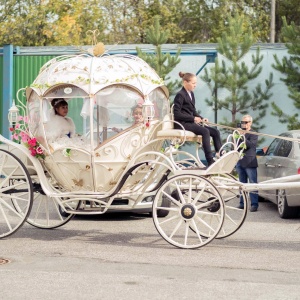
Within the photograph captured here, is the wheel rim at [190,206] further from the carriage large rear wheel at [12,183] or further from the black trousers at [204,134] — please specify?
the carriage large rear wheel at [12,183]

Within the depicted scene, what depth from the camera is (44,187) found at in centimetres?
1114

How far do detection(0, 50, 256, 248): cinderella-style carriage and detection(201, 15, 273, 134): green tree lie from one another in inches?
498

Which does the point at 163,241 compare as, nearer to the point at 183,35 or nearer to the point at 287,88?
the point at 287,88

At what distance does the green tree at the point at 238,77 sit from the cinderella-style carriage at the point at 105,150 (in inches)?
498

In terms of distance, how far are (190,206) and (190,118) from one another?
46.3 inches

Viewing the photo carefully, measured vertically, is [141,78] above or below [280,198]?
above

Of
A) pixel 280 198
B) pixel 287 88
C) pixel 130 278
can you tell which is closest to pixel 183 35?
pixel 287 88

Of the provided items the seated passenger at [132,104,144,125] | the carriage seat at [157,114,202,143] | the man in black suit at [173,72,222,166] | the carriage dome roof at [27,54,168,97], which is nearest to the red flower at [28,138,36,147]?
the carriage dome roof at [27,54,168,97]

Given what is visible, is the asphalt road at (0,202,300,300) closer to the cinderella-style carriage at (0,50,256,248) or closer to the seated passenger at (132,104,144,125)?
the cinderella-style carriage at (0,50,256,248)

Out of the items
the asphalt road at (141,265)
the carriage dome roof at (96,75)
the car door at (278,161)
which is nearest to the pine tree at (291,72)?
the car door at (278,161)

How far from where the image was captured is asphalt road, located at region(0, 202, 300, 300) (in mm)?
7723

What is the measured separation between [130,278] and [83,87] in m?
3.29

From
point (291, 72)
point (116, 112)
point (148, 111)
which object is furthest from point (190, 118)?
point (291, 72)

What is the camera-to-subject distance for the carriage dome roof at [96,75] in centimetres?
1091
